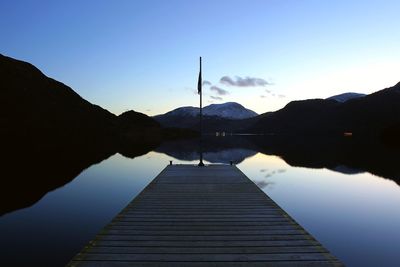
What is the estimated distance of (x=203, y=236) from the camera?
29.7 feet

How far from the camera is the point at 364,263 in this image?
37.2ft

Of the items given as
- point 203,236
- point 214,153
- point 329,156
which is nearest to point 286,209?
point 203,236

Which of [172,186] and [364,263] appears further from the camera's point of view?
[172,186]

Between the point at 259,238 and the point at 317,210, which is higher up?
the point at 259,238

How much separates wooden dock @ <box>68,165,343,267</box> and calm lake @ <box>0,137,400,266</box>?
3.01 m

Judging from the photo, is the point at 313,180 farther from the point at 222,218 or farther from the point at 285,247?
the point at 285,247

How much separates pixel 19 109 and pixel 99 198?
19508 centimetres

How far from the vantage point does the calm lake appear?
1214 centimetres

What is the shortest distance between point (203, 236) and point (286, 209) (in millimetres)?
11933

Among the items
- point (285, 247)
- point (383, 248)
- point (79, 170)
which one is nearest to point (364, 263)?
point (383, 248)

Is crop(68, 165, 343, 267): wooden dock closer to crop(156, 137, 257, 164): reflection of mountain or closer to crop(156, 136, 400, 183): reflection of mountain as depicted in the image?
crop(156, 136, 400, 183): reflection of mountain

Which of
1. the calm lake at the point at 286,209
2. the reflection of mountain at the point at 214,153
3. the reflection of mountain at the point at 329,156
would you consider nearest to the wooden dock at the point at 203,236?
the calm lake at the point at 286,209

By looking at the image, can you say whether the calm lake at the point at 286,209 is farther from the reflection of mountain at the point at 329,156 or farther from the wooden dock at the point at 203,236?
the reflection of mountain at the point at 329,156

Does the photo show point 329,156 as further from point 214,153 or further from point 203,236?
point 203,236
